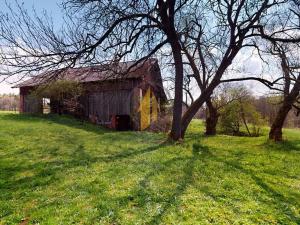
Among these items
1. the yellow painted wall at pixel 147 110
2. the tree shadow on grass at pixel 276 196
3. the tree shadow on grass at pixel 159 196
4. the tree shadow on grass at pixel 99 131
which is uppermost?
the yellow painted wall at pixel 147 110

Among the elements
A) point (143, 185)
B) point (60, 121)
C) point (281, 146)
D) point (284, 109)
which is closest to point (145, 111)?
point (60, 121)

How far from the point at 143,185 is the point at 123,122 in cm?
1700

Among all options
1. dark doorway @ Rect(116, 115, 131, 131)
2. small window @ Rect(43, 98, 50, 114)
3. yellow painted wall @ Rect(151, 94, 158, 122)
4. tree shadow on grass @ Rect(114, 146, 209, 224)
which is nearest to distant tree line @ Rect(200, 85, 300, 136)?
yellow painted wall @ Rect(151, 94, 158, 122)

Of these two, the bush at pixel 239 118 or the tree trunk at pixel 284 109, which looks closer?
the tree trunk at pixel 284 109

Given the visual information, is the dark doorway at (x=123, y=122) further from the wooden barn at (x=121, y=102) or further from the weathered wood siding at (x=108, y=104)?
the weathered wood siding at (x=108, y=104)

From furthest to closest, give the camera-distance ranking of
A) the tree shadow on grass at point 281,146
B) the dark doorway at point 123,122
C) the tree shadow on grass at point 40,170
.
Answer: the dark doorway at point 123,122 < the tree shadow on grass at point 281,146 < the tree shadow on grass at point 40,170

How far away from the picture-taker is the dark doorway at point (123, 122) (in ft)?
77.6

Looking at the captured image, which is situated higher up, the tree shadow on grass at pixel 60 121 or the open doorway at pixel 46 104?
the open doorway at pixel 46 104

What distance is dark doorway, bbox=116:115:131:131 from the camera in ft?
77.6

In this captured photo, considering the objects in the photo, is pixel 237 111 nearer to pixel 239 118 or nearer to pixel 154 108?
pixel 239 118

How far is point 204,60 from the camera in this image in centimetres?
1867

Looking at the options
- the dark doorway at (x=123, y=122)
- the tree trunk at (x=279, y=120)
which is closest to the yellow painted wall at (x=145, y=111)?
the dark doorway at (x=123, y=122)

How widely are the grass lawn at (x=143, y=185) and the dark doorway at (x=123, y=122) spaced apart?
11.2 metres

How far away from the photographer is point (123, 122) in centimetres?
2389
